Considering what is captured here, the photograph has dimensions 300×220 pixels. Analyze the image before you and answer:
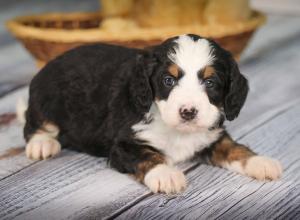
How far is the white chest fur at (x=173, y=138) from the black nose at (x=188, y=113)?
33 centimetres

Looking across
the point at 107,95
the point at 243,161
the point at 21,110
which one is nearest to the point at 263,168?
the point at 243,161

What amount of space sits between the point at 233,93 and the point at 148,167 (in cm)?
60

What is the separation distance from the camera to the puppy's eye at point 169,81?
2.94 meters

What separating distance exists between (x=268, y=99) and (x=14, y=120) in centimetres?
196

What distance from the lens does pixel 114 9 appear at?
5.69 metres

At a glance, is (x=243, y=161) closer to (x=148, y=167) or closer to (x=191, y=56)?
(x=148, y=167)

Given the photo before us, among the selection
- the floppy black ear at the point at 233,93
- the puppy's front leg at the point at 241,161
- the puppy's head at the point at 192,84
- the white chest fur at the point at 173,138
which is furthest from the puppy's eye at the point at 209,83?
the puppy's front leg at the point at 241,161

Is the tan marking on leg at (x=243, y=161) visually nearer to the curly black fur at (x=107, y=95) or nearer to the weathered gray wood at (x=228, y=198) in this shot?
the weathered gray wood at (x=228, y=198)

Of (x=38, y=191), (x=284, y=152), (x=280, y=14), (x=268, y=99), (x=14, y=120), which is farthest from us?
(x=280, y=14)

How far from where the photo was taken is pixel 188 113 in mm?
2797

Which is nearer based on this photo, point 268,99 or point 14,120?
point 14,120

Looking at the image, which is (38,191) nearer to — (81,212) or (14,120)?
(81,212)

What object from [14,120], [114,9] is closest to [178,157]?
[14,120]

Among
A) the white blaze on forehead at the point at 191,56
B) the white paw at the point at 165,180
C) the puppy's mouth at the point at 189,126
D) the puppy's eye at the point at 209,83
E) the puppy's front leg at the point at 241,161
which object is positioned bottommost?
the puppy's front leg at the point at 241,161
